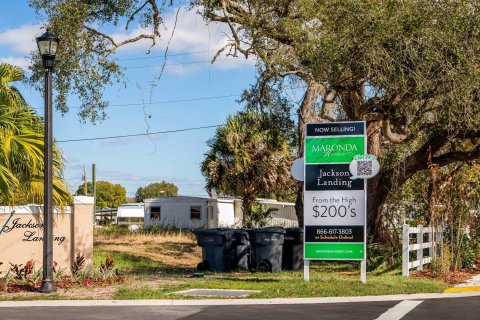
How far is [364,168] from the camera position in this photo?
14945 millimetres

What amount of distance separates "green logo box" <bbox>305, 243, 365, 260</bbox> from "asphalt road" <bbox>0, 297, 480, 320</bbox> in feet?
9.13

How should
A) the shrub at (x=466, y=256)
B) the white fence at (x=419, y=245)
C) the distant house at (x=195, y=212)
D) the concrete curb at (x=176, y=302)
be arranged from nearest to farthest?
1. the concrete curb at (x=176, y=302)
2. the white fence at (x=419, y=245)
3. the shrub at (x=466, y=256)
4. the distant house at (x=195, y=212)

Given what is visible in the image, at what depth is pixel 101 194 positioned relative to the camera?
329 ft

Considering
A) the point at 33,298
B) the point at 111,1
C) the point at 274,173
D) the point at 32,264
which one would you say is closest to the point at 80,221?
the point at 32,264

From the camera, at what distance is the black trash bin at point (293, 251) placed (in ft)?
61.4

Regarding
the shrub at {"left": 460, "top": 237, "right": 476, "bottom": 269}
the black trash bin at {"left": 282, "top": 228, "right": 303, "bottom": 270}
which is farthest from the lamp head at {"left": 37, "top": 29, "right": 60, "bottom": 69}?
the shrub at {"left": 460, "top": 237, "right": 476, "bottom": 269}

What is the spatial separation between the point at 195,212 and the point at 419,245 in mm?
27137

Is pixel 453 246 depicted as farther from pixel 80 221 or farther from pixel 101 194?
pixel 101 194

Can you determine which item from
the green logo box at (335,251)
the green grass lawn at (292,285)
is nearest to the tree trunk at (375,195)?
the green grass lawn at (292,285)

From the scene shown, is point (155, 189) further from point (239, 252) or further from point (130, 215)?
point (239, 252)

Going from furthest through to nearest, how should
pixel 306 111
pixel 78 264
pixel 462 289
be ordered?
pixel 306 111 < pixel 78 264 < pixel 462 289

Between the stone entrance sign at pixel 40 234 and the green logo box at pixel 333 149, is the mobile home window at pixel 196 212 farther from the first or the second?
the green logo box at pixel 333 149

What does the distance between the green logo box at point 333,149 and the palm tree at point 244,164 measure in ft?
73.2

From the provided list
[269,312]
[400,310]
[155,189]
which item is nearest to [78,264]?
[269,312]
